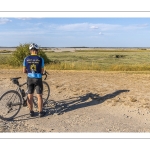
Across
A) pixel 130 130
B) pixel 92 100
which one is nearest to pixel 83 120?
pixel 130 130

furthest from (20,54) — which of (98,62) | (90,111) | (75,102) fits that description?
(90,111)

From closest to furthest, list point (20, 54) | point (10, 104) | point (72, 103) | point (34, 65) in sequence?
point (34, 65)
point (10, 104)
point (72, 103)
point (20, 54)

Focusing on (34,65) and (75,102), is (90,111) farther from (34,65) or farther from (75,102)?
(34,65)

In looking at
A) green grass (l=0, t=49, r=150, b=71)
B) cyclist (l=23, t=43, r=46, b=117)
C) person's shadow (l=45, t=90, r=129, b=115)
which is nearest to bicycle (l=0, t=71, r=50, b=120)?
cyclist (l=23, t=43, r=46, b=117)

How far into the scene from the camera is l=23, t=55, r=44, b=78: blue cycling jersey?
20.5ft

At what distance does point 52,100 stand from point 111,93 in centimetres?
230

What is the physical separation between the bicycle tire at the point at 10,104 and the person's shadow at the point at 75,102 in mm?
956

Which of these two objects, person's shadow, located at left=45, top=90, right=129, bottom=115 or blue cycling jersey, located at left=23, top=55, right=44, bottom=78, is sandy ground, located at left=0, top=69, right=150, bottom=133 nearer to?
person's shadow, located at left=45, top=90, right=129, bottom=115

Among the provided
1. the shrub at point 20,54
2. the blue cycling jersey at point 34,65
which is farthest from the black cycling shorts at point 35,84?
the shrub at point 20,54

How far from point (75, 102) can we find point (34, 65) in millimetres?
2384

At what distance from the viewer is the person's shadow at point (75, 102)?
23.9ft

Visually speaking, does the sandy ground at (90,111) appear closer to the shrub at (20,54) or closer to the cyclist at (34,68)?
the cyclist at (34,68)

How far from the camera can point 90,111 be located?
7.22 metres
